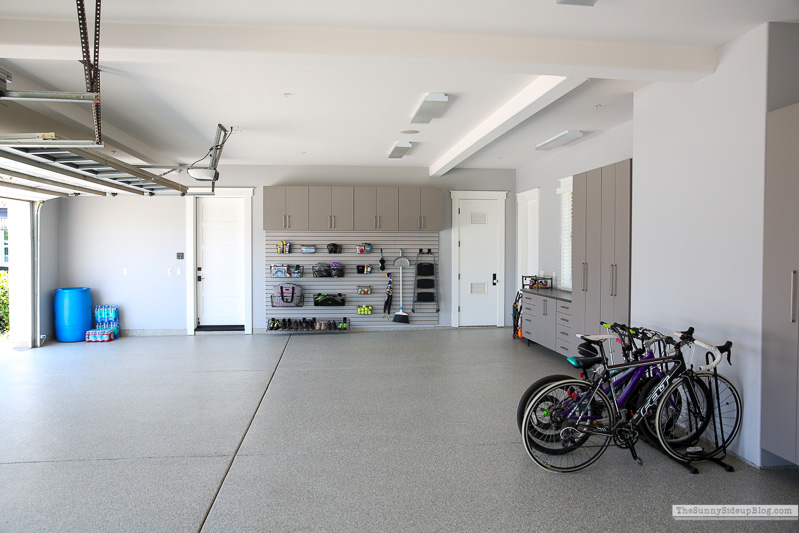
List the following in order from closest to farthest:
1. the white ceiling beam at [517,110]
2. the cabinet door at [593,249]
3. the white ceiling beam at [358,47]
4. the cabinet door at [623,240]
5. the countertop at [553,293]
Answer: the white ceiling beam at [358,47], the white ceiling beam at [517,110], the cabinet door at [623,240], the cabinet door at [593,249], the countertop at [553,293]

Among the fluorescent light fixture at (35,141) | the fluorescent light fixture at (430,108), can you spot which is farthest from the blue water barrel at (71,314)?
the fluorescent light fixture at (430,108)

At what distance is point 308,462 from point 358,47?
283 cm

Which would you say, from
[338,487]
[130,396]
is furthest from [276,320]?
[338,487]

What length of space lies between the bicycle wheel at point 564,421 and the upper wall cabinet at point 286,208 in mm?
5934

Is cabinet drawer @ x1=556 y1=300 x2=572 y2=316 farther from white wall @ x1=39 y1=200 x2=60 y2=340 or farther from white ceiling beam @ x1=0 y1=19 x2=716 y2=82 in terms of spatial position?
white wall @ x1=39 y1=200 x2=60 y2=340

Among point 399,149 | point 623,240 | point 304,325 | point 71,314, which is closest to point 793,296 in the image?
point 623,240

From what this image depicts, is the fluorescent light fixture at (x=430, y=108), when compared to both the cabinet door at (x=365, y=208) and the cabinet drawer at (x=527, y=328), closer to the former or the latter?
the cabinet door at (x=365, y=208)

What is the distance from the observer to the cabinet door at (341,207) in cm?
845

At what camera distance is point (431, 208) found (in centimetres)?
865

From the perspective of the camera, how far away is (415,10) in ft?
9.88

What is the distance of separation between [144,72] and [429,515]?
3953 mm

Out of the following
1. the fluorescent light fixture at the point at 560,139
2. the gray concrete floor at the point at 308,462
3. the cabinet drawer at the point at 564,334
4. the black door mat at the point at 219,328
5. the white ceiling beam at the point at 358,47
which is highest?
the fluorescent light fixture at the point at 560,139

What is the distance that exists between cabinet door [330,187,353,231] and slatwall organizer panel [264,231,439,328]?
0.28 metres

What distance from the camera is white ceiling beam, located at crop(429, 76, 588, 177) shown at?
13.4 ft
